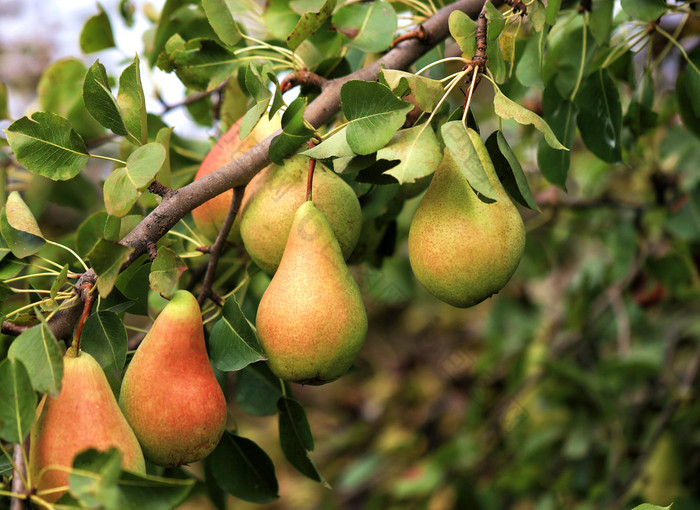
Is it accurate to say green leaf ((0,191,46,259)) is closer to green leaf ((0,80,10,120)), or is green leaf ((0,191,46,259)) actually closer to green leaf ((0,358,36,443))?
green leaf ((0,358,36,443))

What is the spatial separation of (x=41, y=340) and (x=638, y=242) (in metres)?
1.81

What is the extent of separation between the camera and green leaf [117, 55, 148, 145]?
32.3 inches

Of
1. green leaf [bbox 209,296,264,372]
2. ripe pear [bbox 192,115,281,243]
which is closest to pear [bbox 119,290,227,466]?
green leaf [bbox 209,296,264,372]

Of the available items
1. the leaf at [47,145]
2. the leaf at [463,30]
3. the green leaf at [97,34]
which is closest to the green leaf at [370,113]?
the leaf at [463,30]

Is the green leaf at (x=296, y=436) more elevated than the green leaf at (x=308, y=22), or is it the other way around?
the green leaf at (x=308, y=22)

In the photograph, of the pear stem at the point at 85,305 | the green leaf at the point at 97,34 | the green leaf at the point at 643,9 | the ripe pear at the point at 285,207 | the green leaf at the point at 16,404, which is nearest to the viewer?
the green leaf at the point at 16,404

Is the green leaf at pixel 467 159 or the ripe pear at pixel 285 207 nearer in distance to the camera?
the green leaf at pixel 467 159

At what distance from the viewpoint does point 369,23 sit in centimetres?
109

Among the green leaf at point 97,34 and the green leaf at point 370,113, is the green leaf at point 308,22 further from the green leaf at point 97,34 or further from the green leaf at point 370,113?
the green leaf at point 97,34

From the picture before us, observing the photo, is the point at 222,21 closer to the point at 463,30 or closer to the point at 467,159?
the point at 463,30

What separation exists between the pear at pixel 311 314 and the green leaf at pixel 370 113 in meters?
0.12

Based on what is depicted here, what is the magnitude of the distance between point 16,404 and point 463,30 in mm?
638

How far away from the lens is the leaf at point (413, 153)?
724 mm

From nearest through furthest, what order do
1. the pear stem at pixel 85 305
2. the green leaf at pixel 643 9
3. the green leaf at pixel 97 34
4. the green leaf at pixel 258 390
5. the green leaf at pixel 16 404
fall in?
the green leaf at pixel 16 404, the pear stem at pixel 85 305, the green leaf at pixel 643 9, the green leaf at pixel 258 390, the green leaf at pixel 97 34
